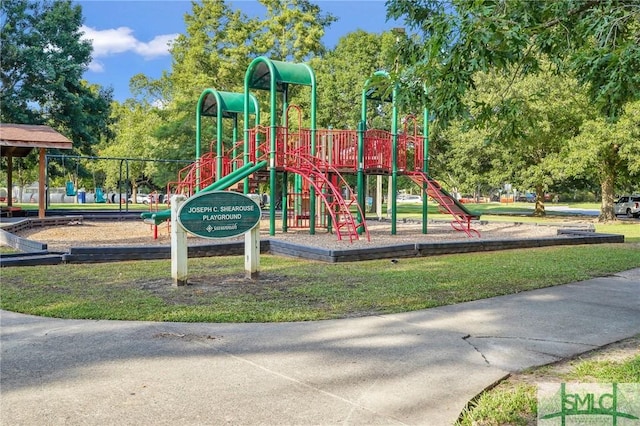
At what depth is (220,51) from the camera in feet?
122

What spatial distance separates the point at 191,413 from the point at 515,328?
11.4 feet

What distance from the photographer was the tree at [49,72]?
27625 mm

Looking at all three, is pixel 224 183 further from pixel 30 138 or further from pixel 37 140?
pixel 30 138

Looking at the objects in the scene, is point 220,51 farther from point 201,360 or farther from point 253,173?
point 201,360

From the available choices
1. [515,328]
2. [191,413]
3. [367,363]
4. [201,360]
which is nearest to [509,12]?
[515,328]

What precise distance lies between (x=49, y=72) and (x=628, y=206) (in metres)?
34.6

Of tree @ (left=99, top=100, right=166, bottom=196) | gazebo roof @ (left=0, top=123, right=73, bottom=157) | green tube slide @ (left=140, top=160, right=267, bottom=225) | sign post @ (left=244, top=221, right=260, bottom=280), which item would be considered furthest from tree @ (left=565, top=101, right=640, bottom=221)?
tree @ (left=99, top=100, right=166, bottom=196)

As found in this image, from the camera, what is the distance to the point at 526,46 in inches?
216

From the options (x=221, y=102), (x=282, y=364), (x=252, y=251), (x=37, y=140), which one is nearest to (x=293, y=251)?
(x=252, y=251)

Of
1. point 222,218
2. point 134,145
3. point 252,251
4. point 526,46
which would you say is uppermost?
point 134,145

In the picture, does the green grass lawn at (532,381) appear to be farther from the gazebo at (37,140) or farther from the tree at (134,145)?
the tree at (134,145)

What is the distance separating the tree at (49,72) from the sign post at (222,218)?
23799 millimetres

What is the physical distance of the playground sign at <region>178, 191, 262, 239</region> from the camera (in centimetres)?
755

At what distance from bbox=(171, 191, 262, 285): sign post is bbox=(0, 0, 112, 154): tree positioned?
23799 mm
